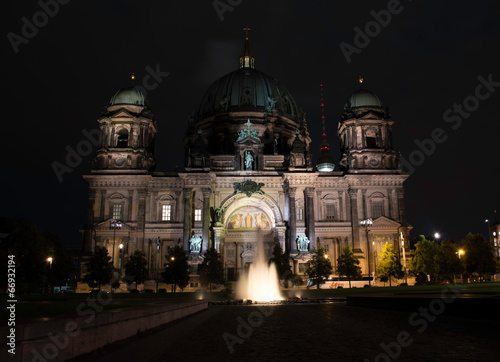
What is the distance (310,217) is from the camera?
67.1 metres

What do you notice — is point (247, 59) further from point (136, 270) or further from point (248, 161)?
point (136, 270)

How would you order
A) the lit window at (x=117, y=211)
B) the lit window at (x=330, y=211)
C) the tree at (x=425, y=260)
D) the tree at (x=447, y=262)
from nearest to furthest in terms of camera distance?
the tree at (x=447, y=262) → the tree at (x=425, y=260) → the lit window at (x=117, y=211) → the lit window at (x=330, y=211)

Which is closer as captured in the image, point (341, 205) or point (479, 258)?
point (479, 258)

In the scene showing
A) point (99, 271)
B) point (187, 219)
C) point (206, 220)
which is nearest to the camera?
point (99, 271)

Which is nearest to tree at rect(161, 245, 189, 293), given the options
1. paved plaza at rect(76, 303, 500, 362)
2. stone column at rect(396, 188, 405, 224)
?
stone column at rect(396, 188, 405, 224)

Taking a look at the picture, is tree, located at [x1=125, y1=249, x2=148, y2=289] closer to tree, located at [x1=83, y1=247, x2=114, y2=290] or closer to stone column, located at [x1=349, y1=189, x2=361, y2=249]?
tree, located at [x1=83, y1=247, x2=114, y2=290]

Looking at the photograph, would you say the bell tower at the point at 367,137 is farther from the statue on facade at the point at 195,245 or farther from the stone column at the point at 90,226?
the stone column at the point at 90,226

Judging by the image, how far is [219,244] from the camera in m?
67.4

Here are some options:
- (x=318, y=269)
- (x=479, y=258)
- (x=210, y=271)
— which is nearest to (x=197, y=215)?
(x=210, y=271)

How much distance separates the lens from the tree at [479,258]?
62.8 meters

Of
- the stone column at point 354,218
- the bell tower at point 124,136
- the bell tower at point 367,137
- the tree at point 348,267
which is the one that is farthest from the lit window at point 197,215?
the bell tower at point 367,137

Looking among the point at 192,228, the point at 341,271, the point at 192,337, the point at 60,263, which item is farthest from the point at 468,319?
the point at 60,263

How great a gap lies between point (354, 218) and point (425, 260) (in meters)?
11.7

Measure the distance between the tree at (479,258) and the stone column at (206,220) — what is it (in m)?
36.6
